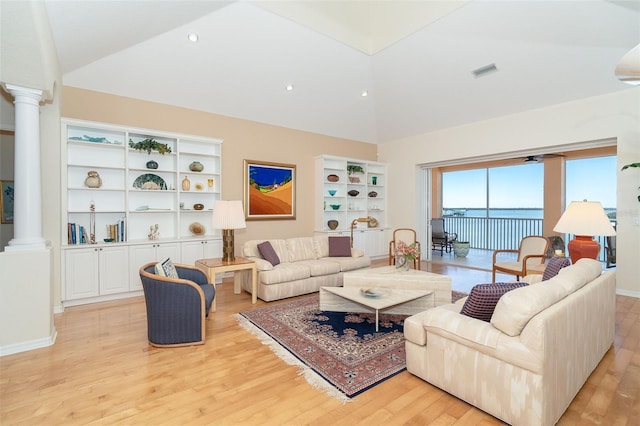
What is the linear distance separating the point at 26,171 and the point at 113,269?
1.81m

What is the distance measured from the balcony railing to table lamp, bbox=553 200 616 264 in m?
6.09

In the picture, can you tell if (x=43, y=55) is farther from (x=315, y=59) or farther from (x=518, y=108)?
(x=518, y=108)

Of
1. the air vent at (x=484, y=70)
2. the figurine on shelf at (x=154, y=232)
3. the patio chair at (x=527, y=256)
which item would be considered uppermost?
the air vent at (x=484, y=70)

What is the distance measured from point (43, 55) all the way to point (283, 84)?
3.49 metres

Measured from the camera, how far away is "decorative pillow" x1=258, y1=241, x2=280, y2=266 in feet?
16.0

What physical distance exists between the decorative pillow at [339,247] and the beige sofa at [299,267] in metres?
0.09

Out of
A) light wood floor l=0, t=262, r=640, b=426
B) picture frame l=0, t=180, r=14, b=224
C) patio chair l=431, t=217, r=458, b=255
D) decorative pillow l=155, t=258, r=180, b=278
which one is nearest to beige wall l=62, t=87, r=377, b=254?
picture frame l=0, t=180, r=14, b=224

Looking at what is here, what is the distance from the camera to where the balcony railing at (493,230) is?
9.20 meters

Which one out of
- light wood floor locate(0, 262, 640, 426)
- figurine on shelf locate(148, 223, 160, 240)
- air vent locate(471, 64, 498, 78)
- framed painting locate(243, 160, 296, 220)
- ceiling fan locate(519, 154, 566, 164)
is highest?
air vent locate(471, 64, 498, 78)

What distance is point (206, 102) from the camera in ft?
18.2

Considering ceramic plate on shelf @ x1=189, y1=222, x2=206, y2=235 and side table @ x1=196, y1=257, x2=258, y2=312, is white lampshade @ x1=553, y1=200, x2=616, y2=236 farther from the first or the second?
ceramic plate on shelf @ x1=189, y1=222, x2=206, y2=235

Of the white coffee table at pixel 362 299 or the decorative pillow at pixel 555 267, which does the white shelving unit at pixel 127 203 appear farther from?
the decorative pillow at pixel 555 267

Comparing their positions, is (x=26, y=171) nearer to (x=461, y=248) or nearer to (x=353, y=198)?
(x=353, y=198)

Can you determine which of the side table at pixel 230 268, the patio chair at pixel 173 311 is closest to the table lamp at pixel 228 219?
the side table at pixel 230 268
